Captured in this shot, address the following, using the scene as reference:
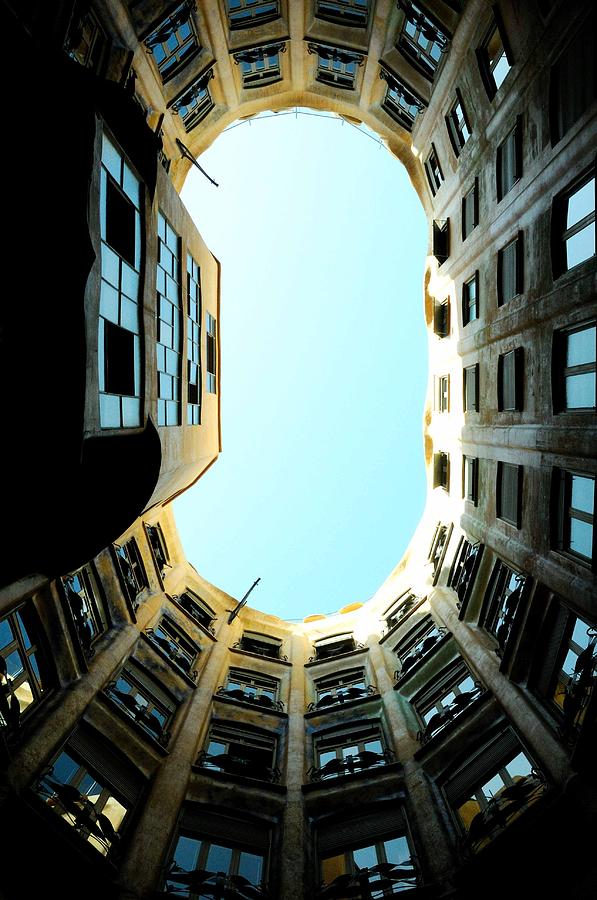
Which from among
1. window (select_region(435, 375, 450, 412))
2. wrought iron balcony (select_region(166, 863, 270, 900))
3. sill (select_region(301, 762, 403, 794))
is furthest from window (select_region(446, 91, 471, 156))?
wrought iron balcony (select_region(166, 863, 270, 900))

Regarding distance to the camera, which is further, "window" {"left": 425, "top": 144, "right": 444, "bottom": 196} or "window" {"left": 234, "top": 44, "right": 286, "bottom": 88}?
"window" {"left": 425, "top": 144, "right": 444, "bottom": 196}

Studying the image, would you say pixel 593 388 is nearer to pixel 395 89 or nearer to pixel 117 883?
pixel 117 883

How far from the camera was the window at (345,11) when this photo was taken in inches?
878

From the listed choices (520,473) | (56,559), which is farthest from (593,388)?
(56,559)

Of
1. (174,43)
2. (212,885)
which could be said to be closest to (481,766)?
(212,885)

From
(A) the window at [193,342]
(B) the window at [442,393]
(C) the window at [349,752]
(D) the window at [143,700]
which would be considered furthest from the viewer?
(B) the window at [442,393]

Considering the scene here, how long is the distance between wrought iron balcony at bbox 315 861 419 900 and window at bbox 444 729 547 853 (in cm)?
173

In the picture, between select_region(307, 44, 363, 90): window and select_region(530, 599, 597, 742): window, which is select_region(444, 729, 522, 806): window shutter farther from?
select_region(307, 44, 363, 90): window

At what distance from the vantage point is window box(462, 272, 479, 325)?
70.0ft

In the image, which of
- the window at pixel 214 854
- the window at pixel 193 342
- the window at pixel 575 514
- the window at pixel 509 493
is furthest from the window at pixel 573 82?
the window at pixel 214 854

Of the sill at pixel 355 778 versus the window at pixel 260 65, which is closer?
the sill at pixel 355 778

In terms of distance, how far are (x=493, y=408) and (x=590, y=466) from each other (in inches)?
276

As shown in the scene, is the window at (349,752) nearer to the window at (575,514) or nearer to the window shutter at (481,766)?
the window shutter at (481,766)

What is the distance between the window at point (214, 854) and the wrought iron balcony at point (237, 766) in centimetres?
201
